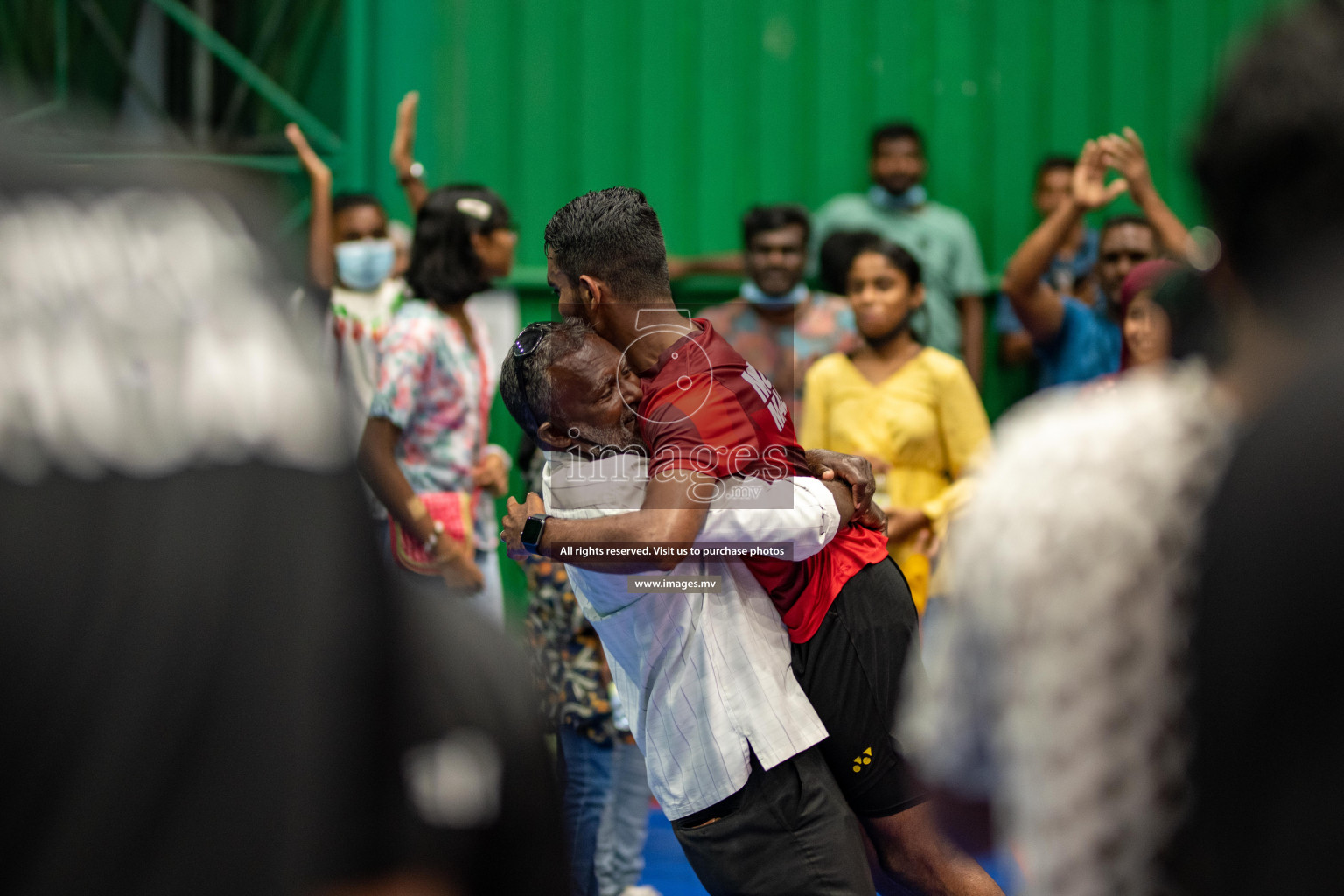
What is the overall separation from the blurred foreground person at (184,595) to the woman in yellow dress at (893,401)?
269cm

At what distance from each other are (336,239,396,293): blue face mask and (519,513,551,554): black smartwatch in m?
2.61

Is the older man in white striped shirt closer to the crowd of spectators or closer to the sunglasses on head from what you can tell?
the sunglasses on head

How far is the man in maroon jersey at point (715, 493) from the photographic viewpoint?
5.52ft

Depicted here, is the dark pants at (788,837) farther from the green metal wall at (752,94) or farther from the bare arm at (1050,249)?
the green metal wall at (752,94)

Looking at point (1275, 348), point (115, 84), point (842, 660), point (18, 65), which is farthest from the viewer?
point (115, 84)

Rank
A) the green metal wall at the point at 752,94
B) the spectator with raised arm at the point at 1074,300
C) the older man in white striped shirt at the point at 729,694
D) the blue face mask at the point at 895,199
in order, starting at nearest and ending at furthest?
the older man in white striped shirt at the point at 729,694 → the spectator with raised arm at the point at 1074,300 → the blue face mask at the point at 895,199 → the green metal wall at the point at 752,94

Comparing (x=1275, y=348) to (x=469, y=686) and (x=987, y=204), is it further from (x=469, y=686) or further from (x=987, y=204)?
(x=987, y=204)

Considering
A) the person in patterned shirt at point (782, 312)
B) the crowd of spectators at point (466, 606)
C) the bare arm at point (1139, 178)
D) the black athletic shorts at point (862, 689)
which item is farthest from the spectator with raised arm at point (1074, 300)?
the crowd of spectators at point (466, 606)

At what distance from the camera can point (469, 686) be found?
0.76 metres

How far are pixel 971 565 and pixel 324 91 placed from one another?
15.5 feet

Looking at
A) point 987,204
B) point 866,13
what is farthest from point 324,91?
point 987,204

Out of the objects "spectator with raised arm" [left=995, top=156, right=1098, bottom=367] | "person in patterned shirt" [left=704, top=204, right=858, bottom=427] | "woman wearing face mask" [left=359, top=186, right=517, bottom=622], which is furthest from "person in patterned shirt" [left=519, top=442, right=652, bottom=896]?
"spectator with raised arm" [left=995, top=156, right=1098, bottom=367]

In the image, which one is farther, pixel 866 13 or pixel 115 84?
pixel 866 13

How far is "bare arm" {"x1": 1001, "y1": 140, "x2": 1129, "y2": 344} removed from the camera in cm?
342
